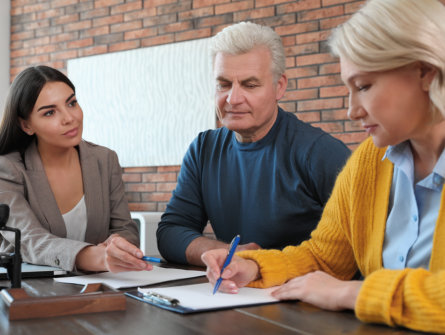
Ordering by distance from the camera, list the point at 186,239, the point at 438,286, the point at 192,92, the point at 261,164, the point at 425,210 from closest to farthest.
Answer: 1. the point at 438,286
2. the point at 425,210
3. the point at 186,239
4. the point at 261,164
5. the point at 192,92

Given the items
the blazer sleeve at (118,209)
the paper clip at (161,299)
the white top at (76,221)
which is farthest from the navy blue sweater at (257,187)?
the paper clip at (161,299)

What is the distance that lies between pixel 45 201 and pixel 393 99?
4.36 feet

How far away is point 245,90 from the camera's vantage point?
1782 mm

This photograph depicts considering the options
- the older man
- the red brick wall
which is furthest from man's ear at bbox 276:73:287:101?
the red brick wall

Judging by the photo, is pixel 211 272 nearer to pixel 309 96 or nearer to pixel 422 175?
pixel 422 175

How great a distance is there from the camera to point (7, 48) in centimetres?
530

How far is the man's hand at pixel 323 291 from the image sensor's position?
0.96 meters

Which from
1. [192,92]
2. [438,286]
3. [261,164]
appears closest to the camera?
[438,286]

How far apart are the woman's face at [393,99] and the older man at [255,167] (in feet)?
2.30

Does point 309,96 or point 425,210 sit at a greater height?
point 309,96

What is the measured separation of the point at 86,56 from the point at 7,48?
1017 mm

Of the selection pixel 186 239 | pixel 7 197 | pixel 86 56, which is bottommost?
pixel 186 239

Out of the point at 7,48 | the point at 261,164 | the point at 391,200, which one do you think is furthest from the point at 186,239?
the point at 7,48

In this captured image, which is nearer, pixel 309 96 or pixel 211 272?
pixel 211 272
